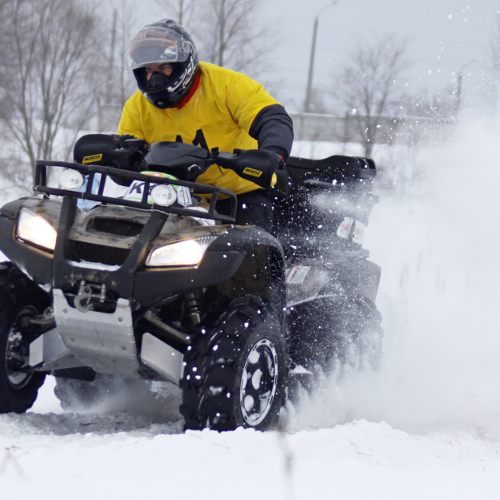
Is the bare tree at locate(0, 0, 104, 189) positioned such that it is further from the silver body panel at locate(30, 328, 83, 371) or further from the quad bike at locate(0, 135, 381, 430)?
the silver body panel at locate(30, 328, 83, 371)

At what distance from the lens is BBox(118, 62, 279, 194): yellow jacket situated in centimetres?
317

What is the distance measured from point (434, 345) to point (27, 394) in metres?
3.01

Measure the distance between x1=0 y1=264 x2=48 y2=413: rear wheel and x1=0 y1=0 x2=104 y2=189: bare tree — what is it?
6.89 meters

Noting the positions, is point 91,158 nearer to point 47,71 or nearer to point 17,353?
point 17,353

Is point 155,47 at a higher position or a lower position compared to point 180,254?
higher

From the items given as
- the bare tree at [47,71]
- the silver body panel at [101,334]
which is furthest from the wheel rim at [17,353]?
the bare tree at [47,71]

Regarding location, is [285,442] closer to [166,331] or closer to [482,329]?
[166,331]

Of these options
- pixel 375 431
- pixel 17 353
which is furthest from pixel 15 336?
pixel 375 431

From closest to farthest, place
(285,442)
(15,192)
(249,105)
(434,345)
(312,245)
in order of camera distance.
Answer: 1. (285,442)
2. (249,105)
3. (312,245)
4. (434,345)
5. (15,192)

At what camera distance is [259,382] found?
2.45m

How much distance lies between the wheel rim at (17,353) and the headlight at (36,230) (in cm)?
41

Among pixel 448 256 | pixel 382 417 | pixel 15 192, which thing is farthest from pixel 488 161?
pixel 15 192

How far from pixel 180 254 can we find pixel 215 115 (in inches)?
48.9

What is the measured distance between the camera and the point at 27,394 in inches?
107
